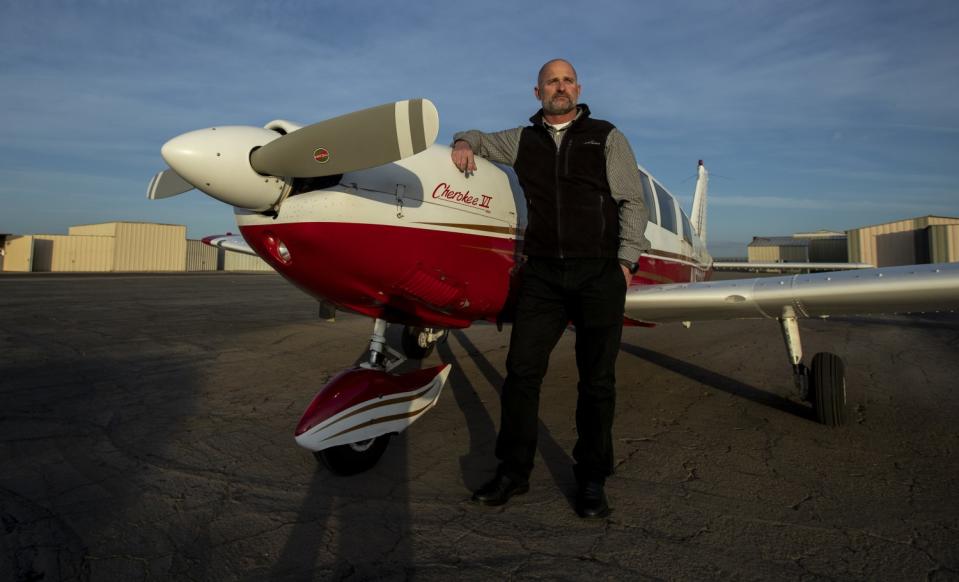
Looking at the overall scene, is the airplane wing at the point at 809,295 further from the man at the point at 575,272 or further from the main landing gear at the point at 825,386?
the man at the point at 575,272

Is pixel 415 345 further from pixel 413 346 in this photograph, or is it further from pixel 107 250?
pixel 107 250

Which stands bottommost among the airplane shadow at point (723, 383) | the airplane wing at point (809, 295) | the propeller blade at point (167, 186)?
the airplane shadow at point (723, 383)

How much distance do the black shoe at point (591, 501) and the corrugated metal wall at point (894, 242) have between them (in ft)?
134

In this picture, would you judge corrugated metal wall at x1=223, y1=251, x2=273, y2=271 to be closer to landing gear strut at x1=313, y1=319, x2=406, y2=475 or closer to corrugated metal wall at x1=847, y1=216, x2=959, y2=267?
corrugated metal wall at x1=847, y1=216, x2=959, y2=267

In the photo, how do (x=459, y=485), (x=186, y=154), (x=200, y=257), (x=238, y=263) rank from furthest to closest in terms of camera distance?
(x=238, y=263), (x=200, y=257), (x=459, y=485), (x=186, y=154)

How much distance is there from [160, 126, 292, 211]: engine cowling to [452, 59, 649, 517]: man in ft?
4.36

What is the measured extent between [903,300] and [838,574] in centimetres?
243

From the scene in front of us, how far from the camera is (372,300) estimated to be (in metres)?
3.24

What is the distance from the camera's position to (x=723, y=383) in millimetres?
5609

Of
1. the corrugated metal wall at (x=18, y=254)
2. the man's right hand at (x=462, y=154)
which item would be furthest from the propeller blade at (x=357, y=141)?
the corrugated metal wall at (x=18, y=254)

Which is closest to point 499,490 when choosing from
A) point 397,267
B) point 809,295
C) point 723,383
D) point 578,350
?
point 578,350

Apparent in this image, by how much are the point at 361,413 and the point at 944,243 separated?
3936cm

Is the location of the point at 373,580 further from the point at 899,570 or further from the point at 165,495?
the point at 899,570

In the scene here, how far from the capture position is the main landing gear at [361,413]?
283cm
